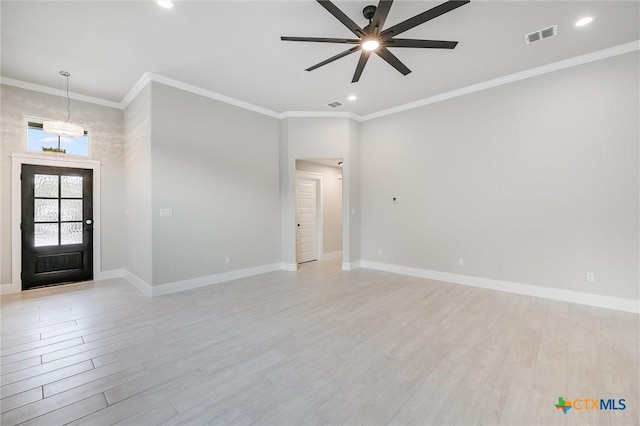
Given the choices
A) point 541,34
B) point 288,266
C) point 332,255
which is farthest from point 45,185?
point 541,34

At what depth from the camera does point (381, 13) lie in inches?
94.3

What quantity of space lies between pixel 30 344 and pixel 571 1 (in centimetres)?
648

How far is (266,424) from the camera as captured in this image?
171 cm

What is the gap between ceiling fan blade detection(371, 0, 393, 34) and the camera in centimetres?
225

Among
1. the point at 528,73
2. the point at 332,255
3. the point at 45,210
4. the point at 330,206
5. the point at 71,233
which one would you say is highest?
the point at 528,73

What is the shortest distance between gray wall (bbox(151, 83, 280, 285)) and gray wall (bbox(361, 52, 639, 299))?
260 centimetres

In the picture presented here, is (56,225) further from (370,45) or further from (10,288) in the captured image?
(370,45)

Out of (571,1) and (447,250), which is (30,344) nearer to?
(447,250)

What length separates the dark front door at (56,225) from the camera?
4625 millimetres

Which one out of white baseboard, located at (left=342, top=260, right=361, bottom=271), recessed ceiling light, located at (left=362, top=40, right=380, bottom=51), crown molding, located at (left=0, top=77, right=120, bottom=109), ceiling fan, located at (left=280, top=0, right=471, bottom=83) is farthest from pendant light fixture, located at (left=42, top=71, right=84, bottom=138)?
white baseboard, located at (left=342, top=260, right=361, bottom=271)

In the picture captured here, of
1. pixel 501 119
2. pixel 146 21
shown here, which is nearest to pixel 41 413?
pixel 146 21

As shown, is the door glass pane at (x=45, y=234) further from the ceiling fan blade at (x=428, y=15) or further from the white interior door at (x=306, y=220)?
the ceiling fan blade at (x=428, y=15)

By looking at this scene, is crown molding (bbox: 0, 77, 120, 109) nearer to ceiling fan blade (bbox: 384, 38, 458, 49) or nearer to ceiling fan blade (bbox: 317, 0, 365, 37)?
ceiling fan blade (bbox: 317, 0, 365, 37)

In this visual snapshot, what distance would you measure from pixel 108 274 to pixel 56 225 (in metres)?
1.22
